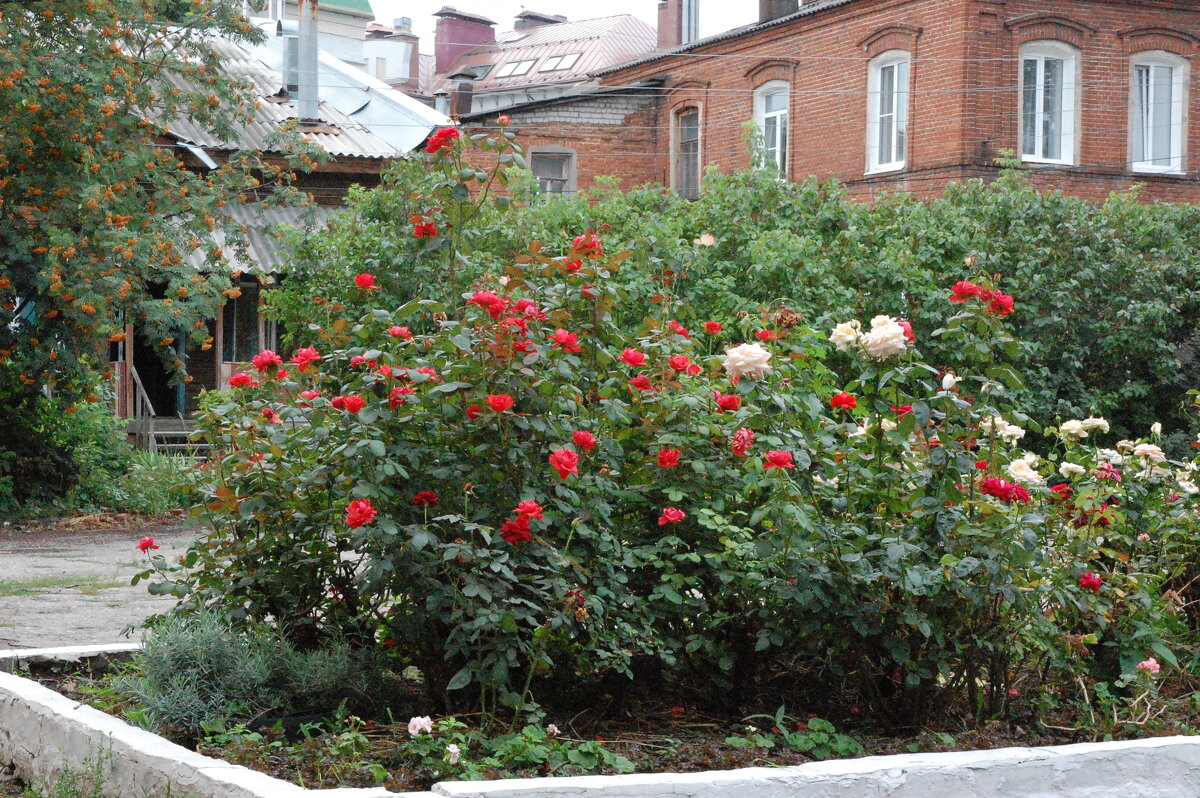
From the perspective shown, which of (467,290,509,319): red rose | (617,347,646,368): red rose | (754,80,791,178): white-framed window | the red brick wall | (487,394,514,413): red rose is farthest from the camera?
(754,80,791,178): white-framed window

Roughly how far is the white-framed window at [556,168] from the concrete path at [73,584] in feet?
52.8

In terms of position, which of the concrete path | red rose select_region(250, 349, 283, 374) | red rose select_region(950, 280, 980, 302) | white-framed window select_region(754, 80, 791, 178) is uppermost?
white-framed window select_region(754, 80, 791, 178)

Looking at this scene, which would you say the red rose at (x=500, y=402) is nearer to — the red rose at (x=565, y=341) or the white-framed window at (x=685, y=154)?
the red rose at (x=565, y=341)

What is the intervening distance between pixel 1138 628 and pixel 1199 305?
11.1m

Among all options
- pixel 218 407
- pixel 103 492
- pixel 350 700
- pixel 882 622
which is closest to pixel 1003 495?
pixel 882 622

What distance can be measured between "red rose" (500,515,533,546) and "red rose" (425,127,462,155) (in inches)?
67.7

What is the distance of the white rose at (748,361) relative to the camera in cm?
454

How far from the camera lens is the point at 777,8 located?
25.3 metres

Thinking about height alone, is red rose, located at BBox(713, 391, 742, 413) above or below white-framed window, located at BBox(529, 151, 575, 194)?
below

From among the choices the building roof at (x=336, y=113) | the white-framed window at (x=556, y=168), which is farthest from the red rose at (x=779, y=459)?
the white-framed window at (x=556, y=168)

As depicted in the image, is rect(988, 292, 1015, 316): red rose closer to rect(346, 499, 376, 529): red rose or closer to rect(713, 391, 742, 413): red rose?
rect(713, 391, 742, 413): red rose

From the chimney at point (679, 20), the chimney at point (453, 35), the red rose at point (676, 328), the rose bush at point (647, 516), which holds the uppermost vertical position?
the chimney at point (453, 35)

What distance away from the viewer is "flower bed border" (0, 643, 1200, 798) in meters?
3.82

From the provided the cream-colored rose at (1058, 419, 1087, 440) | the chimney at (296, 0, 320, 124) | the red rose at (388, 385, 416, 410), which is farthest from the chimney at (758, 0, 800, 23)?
the red rose at (388, 385, 416, 410)
